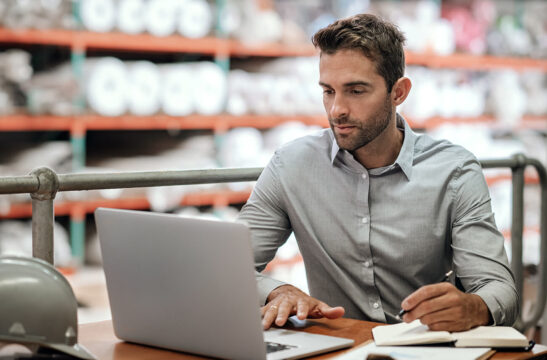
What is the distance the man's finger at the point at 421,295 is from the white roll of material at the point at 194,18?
3.27m

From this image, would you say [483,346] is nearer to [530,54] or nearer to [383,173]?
[383,173]

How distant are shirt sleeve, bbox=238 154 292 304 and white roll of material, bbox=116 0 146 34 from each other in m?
2.49

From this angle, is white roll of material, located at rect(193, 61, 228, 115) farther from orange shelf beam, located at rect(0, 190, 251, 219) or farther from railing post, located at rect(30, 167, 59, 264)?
railing post, located at rect(30, 167, 59, 264)

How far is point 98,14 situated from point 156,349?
3019 mm

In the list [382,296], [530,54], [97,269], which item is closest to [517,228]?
[382,296]

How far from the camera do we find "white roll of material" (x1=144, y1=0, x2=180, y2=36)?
4270mm

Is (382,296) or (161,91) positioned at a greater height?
(161,91)

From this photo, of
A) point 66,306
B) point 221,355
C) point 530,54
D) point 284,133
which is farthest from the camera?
point 530,54

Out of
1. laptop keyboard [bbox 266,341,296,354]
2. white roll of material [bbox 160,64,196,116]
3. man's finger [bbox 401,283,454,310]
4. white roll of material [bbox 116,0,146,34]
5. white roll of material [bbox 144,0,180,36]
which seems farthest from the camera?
white roll of material [bbox 160,64,196,116]

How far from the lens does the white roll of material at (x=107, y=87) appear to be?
4.09m

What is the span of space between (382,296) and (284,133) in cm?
305

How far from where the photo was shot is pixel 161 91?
14.4 feet

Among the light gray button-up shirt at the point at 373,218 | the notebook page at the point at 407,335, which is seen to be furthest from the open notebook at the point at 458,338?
the light gray button-up shirt at the point at 373,218

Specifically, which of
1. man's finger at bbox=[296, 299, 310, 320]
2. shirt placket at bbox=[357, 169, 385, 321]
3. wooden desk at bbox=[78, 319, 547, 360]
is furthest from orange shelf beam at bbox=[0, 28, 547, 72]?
man's finger at bbox=[296, 299, 310, 320]
